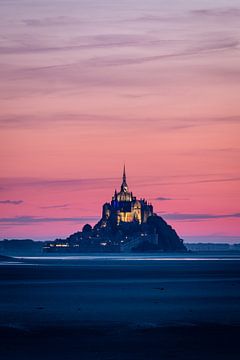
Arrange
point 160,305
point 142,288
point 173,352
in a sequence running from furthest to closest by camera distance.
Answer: point 142,288 < point 160,305 < point 173,352

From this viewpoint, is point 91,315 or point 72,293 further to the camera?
point 72,293

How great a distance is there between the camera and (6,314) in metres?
52.7

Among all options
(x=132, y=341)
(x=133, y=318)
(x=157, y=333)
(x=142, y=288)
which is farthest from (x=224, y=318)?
(x=142, y=288)

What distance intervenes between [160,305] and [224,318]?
1035cm

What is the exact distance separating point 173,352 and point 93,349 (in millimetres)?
3202

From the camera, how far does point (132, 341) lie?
3853 centimetres

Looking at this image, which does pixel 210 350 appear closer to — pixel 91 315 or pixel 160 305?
pixel 91 315

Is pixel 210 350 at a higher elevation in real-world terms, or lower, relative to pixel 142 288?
lower

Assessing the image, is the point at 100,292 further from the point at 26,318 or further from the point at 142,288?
the point at 26,318

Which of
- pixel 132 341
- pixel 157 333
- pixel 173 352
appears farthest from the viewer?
pixel 157 333

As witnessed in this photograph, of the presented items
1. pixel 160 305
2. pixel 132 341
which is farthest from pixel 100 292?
pixel 132 341

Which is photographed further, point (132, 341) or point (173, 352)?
point (132, 341)

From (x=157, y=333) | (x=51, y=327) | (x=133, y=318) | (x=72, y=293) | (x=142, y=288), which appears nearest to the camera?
(x=157, y=333)

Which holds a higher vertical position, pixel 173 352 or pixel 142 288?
pixel 142 288
